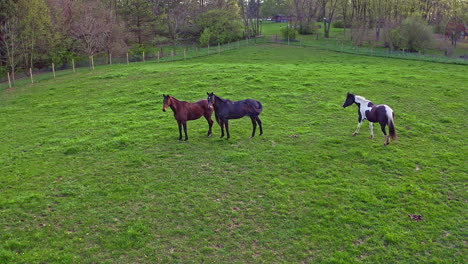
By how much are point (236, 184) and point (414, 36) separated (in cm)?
4637

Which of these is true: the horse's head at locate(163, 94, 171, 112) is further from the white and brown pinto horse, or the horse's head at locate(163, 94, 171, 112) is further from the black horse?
the white and brown pinto horse

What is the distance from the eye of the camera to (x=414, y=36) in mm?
47281

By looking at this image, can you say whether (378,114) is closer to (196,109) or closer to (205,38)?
(196,109)

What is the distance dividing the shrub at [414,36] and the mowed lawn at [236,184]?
2837 centimetres

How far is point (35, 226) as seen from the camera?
947cm

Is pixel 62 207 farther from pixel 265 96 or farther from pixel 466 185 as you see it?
pixel 265 96

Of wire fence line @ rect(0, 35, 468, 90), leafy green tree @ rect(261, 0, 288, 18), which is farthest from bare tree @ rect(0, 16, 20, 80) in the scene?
leafy green tree @ rect(261, 0, 288, 18)

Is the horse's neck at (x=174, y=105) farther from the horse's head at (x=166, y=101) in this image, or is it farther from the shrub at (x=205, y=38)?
the shrub at (x=205, y=38)

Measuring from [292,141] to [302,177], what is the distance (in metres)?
3.45

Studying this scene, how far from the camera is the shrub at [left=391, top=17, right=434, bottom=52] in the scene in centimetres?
4697

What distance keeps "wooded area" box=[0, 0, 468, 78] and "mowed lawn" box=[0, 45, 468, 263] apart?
17659 mm

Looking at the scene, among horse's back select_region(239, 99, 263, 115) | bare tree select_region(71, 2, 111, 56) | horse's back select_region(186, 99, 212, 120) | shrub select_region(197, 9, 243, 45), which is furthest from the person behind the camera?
shrub select_region(197, 9, 243, 45)

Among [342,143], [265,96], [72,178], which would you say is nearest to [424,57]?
[265,96]

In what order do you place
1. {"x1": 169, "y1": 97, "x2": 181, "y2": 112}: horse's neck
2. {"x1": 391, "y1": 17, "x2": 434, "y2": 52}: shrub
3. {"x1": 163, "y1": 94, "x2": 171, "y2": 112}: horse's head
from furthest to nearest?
{"x1": 391, "y1": 17, "x2": 434, "y2": 52}: shrub
{"x1": 169, "y1": 97, "x2": 181, "y2": 112}: horse's neck
{"x1": 163, "y1": 94, "x2": 171, "y2": 112}: horse's head
